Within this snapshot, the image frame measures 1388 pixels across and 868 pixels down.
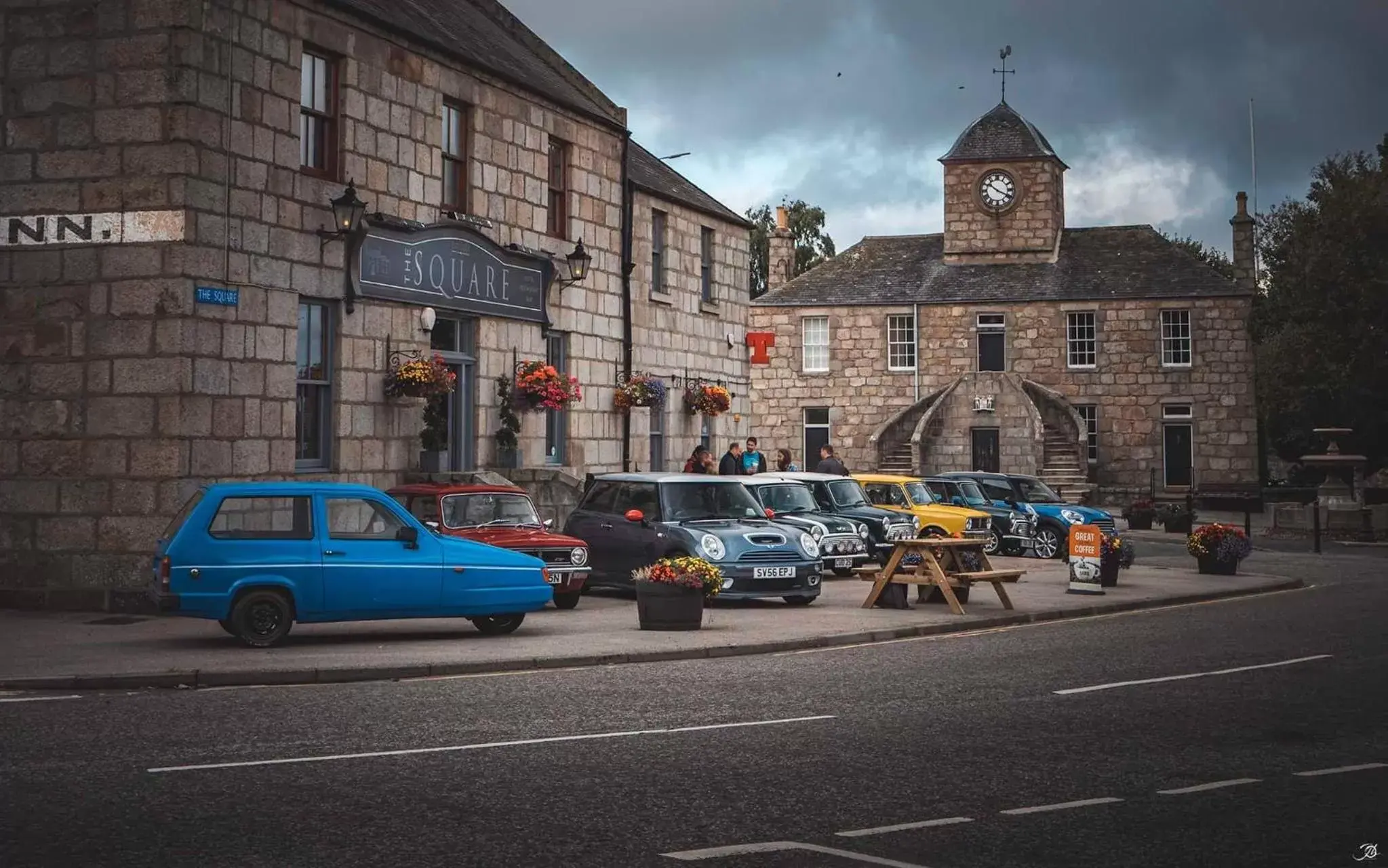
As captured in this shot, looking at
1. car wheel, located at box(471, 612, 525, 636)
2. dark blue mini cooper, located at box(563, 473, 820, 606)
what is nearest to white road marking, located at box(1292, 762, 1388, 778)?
car wheel, located at box(471, 612, 525, 636)

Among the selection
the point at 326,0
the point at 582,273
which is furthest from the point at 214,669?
the point at 582,273

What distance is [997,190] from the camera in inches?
2190

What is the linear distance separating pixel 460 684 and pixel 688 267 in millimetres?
19379

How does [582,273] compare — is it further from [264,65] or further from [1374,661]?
[1374,661]

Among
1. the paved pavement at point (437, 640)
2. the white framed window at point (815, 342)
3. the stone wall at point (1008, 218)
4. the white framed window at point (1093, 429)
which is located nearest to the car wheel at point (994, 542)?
the paved pavement at point (437, 640)

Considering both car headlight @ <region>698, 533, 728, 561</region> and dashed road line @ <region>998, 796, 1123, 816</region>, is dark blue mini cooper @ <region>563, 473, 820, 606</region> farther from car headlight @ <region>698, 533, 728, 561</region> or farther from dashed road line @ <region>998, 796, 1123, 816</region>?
dashed road line @ <region>998, 796, 1123, 816</region>

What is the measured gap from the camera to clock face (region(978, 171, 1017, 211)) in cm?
5544

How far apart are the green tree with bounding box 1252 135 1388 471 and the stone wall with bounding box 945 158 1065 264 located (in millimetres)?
8497

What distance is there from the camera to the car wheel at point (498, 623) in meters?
15.4

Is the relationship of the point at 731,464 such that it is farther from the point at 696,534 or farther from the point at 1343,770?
the point at 1343,770

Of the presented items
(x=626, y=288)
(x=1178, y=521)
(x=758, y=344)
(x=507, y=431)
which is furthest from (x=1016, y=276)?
(x=507, y=431)

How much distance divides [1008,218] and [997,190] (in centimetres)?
123

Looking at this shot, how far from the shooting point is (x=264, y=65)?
18.2 metres

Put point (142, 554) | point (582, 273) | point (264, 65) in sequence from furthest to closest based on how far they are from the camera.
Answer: point (582, 273) → point (264, 65) → point (142, 554)
